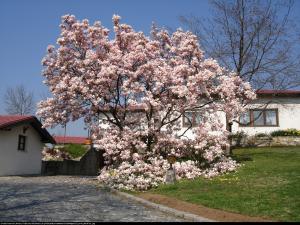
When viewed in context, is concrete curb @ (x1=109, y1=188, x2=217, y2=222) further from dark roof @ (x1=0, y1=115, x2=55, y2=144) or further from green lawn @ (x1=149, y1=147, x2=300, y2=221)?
dark roof @ (x1=0, y1=115, x2=55, y2=144)

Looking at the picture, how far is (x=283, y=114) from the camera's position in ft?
107

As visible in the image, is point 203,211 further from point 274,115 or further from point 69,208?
point 274,115

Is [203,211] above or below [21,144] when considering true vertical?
below

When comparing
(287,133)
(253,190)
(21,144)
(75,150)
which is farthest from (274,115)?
(253,190)

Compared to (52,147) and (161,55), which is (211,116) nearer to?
(161,55)

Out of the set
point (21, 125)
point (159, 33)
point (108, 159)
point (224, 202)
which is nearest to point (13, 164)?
point (21, 125)

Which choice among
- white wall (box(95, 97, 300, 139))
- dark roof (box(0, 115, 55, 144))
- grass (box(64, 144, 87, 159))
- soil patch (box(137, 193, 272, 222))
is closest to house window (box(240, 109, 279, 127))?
white wall (box(95, 97, 300, 139))

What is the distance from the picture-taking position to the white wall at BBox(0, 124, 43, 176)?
2527cm

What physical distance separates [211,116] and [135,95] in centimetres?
449

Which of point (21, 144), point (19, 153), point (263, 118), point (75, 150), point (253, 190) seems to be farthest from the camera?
point (75, 150)

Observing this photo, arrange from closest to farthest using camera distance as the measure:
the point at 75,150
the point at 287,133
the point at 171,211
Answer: the point at 171,211 → the point at 287,133 → the point at 75,150

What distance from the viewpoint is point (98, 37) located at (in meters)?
21.7

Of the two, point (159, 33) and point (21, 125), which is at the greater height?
point (159, 33)

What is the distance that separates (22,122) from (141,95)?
9668 millimetres
